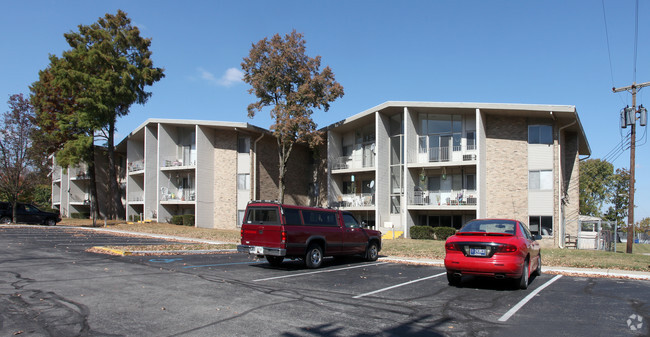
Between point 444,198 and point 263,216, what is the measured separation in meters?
19.6

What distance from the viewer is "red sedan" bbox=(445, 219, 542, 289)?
29.1ft

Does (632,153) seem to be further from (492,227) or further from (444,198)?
(492,227)

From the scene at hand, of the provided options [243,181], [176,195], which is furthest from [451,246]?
[176,195]

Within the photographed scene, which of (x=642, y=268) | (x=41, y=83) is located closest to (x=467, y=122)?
(x=642, y=268)

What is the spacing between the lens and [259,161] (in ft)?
119

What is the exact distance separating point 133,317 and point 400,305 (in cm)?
421

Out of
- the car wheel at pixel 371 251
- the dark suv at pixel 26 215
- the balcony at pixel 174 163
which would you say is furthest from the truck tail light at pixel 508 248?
the dark suv at pixel 26 215

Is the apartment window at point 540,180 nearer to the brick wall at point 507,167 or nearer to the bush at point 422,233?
the brick wall at point 507,167

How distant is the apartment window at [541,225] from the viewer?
1050 inches

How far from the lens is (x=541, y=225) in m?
26.9

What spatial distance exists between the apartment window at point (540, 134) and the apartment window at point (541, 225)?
4578mm

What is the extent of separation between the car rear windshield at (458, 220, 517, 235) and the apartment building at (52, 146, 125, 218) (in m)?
Answer: 39.0

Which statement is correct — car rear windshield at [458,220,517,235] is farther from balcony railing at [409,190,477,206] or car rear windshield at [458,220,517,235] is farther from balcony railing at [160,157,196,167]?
balcony railing at [160,157,196,167]

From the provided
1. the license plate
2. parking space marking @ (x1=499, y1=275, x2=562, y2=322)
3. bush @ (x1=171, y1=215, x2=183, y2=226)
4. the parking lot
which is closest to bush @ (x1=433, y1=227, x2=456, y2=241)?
the parking lot
